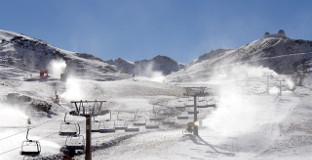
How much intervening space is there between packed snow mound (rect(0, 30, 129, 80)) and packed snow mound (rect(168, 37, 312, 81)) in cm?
3682

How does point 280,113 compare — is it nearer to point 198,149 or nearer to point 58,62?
point 198,149

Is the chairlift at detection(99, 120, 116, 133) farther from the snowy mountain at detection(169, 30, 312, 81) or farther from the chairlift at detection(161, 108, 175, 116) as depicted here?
the snowy mountain at detection(169, 30, 312, 81)

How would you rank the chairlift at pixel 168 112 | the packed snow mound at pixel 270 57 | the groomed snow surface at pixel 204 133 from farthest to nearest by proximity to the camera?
the packed snow mound at pixel 270 57 < the chairlift at pixel 168 112 < the groomed snow surface at pixel 204 133

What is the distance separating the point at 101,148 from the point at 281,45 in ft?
562

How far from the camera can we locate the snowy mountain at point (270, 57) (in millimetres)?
148175

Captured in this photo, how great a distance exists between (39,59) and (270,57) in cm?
10976

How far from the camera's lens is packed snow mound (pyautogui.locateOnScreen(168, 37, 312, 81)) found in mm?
148125

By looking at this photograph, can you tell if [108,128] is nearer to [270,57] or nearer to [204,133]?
[204,133]

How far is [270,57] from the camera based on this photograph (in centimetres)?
16750

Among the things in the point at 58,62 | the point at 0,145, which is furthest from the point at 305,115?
the point at 58,62

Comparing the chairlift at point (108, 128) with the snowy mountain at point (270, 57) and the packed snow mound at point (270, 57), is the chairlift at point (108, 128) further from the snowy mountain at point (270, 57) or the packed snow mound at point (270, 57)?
the snowy mountain at point (270, 57)

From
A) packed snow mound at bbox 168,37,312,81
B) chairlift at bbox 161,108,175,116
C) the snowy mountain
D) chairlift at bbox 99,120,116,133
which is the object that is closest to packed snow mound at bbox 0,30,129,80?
packed snow mound at bbox 168,37,312,81

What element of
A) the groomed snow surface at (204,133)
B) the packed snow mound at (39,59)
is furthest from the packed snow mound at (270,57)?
the groomed snow surface at (204,133)

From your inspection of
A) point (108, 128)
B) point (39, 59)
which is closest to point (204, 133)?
point (108, 128)
